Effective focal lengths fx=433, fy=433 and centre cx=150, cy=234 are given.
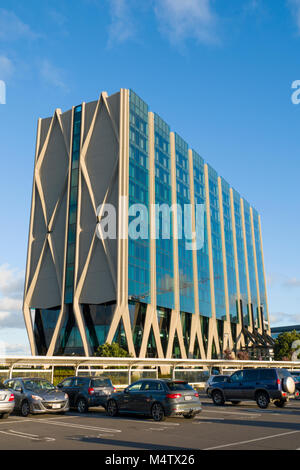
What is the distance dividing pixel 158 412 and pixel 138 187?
38.6 metres

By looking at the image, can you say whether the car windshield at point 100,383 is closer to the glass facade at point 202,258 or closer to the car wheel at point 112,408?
the car wheel at point 112,408

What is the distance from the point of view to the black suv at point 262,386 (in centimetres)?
2055

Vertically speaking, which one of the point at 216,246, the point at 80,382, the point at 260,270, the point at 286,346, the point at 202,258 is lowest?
the point at 80,382

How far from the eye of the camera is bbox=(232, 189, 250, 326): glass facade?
8219 centimetres

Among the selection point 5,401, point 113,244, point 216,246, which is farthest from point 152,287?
point 5,401

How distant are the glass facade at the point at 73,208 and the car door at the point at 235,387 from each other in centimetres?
3098

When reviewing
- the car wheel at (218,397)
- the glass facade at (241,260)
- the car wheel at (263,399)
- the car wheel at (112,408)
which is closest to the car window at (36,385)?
the car wheel at (112,408)

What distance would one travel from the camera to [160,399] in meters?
15.9

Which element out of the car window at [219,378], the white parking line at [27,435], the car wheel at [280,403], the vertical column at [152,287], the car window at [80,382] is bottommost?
the car wheel at [280,403]

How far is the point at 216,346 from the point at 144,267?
25.7m

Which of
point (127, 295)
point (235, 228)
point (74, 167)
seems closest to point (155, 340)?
point (127, 295)

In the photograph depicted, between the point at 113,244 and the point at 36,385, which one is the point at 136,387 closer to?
the point at 36,385

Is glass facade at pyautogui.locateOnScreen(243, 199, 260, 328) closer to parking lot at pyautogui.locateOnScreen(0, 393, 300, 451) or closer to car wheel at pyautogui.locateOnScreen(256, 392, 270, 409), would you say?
car wheel at pyautogui.locateOnScreen(256, 392, 270, 409)
